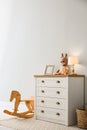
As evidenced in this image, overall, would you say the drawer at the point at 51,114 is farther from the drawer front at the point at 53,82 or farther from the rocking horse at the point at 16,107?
the drawer front at the point at 53,82

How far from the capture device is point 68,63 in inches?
170

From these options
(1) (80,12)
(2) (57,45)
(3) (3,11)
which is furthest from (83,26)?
(3) (3,11)

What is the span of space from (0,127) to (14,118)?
71 cm

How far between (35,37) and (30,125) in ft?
7.28

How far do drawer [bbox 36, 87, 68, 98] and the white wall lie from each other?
0.60 meters

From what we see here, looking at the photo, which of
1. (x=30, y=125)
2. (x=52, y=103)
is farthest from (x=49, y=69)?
(x=30, y=125)

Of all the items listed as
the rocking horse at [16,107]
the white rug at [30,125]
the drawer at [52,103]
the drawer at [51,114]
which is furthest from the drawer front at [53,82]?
the white rug at [30,125]

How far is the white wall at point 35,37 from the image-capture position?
446 centimetres

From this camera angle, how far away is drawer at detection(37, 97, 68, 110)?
156 inches

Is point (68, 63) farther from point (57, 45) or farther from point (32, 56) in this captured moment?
point (32, 56)

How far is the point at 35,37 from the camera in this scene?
5363mm

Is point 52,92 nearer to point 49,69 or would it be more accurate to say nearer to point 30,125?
point 30,125

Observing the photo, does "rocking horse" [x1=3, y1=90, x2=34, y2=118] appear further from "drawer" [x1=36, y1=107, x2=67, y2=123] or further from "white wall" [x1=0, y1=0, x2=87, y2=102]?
"white wall" [x1=0, y1=0, x2=87, y2=102]

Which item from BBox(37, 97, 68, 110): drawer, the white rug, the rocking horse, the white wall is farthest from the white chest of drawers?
the white wall
